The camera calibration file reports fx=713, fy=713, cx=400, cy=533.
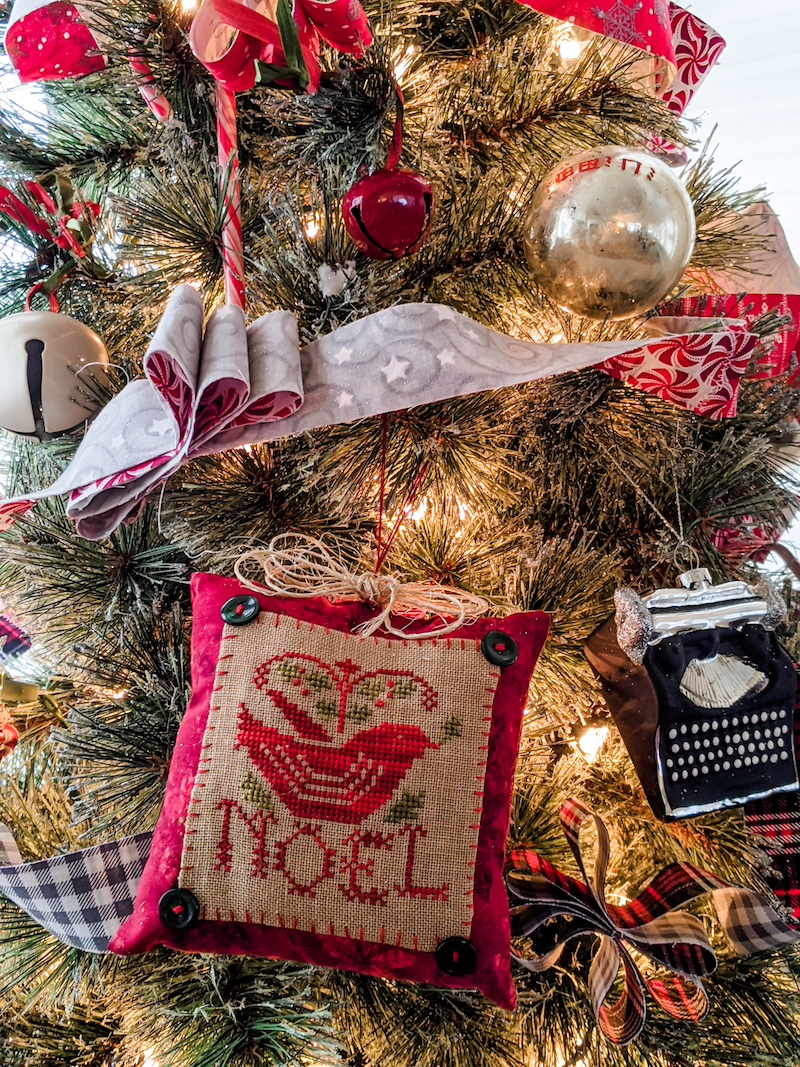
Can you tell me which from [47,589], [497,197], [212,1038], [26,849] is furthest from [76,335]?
[212,1038]

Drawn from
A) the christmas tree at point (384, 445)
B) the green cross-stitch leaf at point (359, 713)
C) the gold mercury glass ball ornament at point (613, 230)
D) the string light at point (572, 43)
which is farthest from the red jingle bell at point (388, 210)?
the green cross-stitch leaf at point (359, 713)

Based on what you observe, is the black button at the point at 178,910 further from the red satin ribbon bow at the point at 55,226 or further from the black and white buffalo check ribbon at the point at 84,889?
the red satin ribbon bow at the point at 55,226

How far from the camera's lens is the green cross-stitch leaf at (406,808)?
0.49 metres

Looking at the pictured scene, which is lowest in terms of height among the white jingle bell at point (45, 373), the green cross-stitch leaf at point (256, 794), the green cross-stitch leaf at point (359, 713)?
the green cross-stitch leaf at point (256, 794)

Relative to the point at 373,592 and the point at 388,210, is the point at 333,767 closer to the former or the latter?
the point at 373,592

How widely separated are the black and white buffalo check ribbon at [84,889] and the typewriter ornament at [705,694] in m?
0.43

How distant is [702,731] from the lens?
1.82 feet

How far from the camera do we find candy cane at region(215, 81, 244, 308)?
57 centimetres

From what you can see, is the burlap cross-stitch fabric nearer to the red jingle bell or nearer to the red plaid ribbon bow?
the red plaid ribbon bow

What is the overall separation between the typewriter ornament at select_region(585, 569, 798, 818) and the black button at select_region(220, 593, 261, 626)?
28 cm

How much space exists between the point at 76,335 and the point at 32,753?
0.46m

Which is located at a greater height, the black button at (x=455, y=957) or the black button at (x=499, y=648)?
the black button at (x=499, y=648)

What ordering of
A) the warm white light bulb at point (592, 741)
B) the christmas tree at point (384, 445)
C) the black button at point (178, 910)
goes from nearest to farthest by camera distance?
1. the black button at point (178, 910)
2. the christmas tree at point (384, 445)
3. the warm white light bulb at point (592, 741)

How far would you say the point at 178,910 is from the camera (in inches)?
18.9
